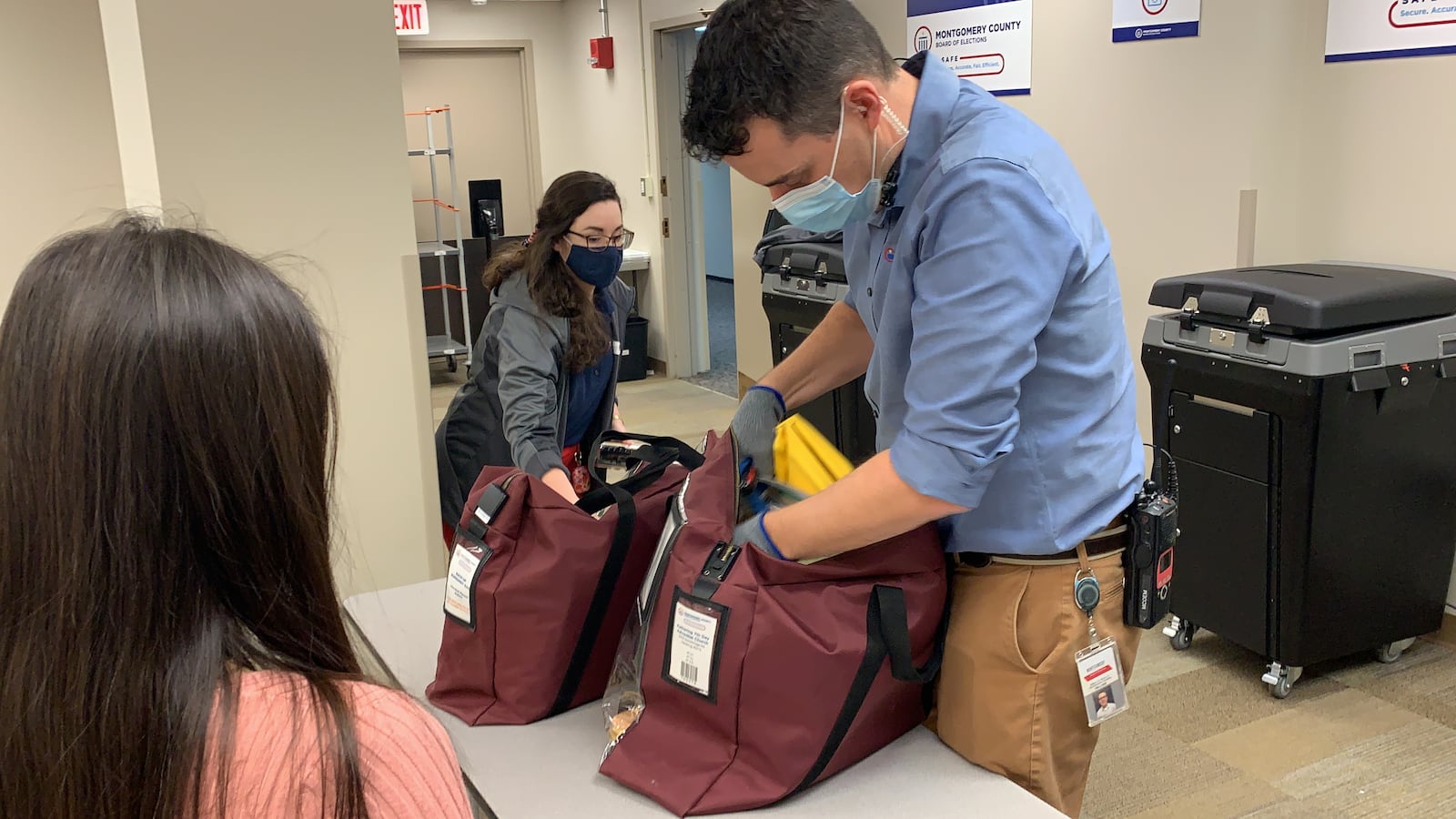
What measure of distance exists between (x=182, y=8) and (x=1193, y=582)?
287 cm

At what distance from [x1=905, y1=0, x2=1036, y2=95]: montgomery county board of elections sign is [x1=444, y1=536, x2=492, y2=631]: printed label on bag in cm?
327

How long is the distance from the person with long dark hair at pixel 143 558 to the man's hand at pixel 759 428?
0.80 m

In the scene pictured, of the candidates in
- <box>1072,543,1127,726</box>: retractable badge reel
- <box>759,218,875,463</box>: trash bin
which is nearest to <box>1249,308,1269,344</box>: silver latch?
<box>759,218,875,463</box>: trash bin

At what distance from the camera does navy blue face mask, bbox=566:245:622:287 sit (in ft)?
7.98

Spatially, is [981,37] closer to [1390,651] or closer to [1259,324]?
[1259,324]

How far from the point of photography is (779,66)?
4.08 feet

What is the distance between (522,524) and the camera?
1404mm

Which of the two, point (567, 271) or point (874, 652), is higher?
point (567, 271)

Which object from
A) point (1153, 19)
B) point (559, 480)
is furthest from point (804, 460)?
point (1153, 19)

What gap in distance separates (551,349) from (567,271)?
19cm

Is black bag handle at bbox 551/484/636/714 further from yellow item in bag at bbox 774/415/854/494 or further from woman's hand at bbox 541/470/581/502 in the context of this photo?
woman's hand at bbox 541/470/581/502

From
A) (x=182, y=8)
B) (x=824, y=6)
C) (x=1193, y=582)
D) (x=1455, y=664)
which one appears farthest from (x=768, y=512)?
(x=1455, y=664)

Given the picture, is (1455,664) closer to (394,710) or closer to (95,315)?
(394,710)

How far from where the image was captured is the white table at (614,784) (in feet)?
4.07
